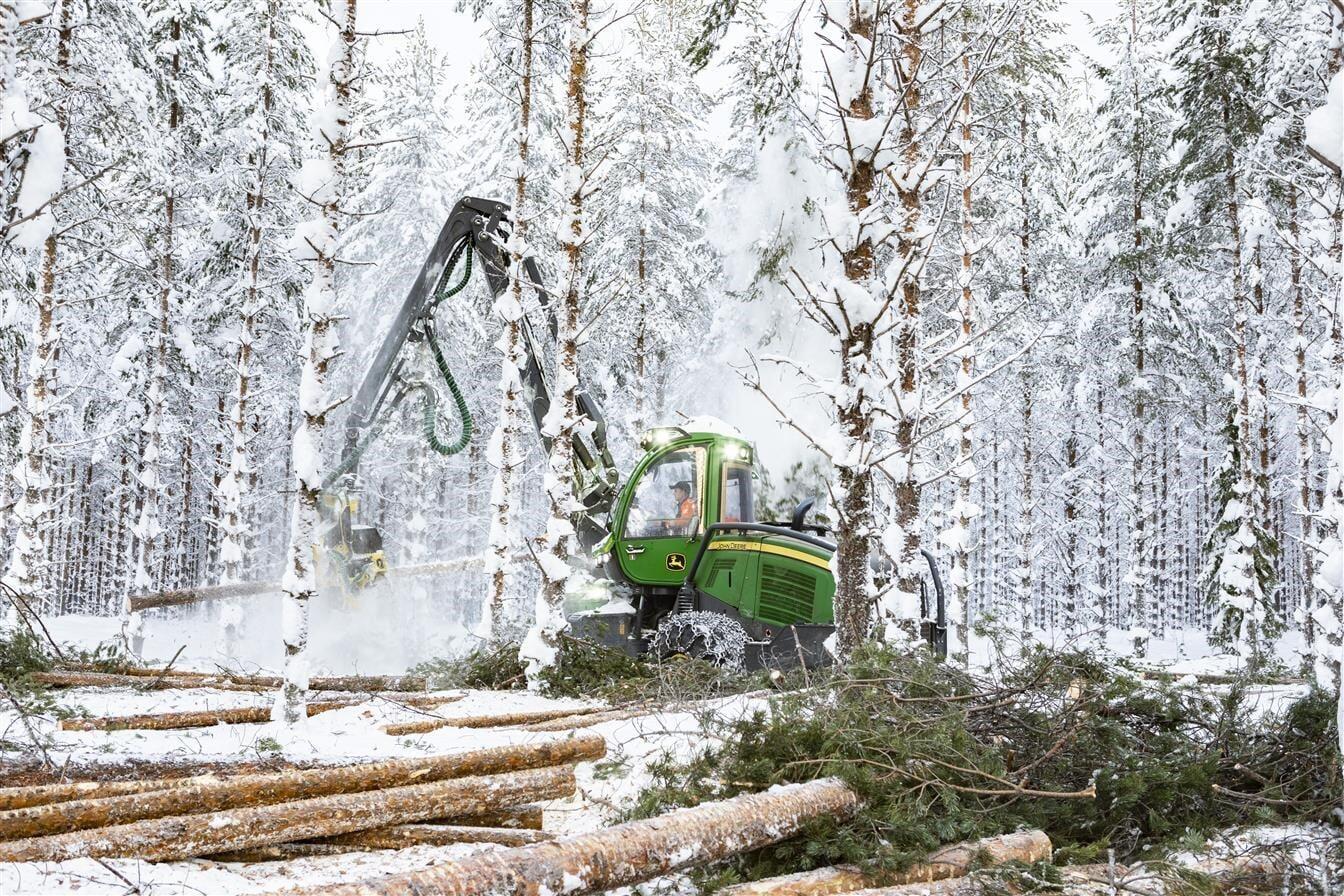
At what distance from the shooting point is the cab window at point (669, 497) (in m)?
11.2

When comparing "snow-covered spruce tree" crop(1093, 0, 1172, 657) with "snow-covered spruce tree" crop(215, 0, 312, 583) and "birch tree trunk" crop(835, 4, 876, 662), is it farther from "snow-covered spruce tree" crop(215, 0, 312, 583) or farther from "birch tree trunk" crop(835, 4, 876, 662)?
"snow-covered spruce tree" crop(215, 0, 312, 583)

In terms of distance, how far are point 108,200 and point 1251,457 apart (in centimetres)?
1878

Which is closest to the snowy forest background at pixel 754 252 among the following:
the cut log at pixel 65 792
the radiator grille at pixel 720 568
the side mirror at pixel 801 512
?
the side mirror at pixel 801 512

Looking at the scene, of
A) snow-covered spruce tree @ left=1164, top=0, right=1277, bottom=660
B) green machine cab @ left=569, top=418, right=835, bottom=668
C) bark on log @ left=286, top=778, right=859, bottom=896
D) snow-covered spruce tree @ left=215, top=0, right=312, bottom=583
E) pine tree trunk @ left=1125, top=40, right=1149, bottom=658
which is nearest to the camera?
bark on log @ left=286, top=778, right=859, bottom=896

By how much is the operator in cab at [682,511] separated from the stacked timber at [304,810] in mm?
5809

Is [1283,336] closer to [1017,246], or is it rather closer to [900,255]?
[1017,246]

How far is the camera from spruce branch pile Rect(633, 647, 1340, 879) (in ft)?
13.6

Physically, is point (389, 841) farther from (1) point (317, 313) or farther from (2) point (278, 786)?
(1) point (317, 313)

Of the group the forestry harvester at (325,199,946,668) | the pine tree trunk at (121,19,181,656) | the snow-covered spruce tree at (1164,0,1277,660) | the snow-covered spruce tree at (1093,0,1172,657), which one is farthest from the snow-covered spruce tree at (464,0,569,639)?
the snow-covered spruce tree at (1093,0,1172,657)

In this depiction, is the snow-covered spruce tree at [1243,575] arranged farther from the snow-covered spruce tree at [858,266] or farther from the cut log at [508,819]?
the cut log at [508,819]

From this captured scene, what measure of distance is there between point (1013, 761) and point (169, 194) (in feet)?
58.8

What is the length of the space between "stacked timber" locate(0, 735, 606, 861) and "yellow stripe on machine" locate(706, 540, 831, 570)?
495cm

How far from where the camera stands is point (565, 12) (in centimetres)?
1334

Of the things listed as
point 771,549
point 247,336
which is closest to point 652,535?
A: point 771,549
